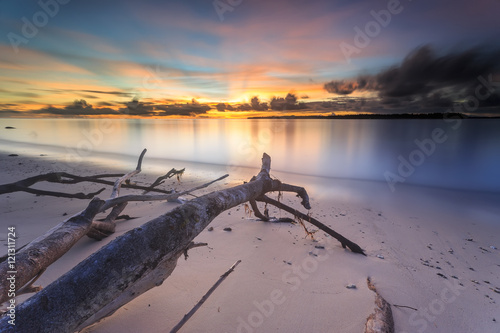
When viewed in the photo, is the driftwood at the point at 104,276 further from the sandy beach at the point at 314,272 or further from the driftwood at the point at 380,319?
the driftwood at the point at 380,319

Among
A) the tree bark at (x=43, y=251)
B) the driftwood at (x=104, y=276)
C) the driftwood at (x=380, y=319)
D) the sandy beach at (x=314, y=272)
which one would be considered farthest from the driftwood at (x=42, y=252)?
the driftwood at (x=380, y=319)

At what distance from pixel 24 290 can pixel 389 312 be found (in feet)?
14.2

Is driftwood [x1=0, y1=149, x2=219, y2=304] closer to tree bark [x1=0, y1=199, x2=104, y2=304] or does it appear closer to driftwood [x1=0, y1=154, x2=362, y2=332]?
tree bark [x1=0, y1=199, x2=104, y2=304]

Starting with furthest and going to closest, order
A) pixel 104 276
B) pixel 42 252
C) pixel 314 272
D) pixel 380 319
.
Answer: pixel 314 272, pixel 380 319, pixel 42 252, pixel 104 276

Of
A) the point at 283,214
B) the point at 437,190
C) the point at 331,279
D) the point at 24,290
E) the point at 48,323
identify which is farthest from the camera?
the point at 437,190

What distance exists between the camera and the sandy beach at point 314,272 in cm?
297

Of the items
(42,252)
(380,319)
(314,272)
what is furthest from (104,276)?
(314,272)

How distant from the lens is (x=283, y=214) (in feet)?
24.0

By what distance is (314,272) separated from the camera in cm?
410

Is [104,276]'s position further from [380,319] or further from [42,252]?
[380,319]

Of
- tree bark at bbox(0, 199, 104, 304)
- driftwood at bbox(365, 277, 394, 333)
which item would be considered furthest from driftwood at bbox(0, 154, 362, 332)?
driftwood at bbox(365, 277, 394, 333)

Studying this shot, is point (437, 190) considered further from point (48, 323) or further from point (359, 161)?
point (48, 323)

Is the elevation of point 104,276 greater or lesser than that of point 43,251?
greater

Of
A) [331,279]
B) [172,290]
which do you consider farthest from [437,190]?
Answer: [172,290]
